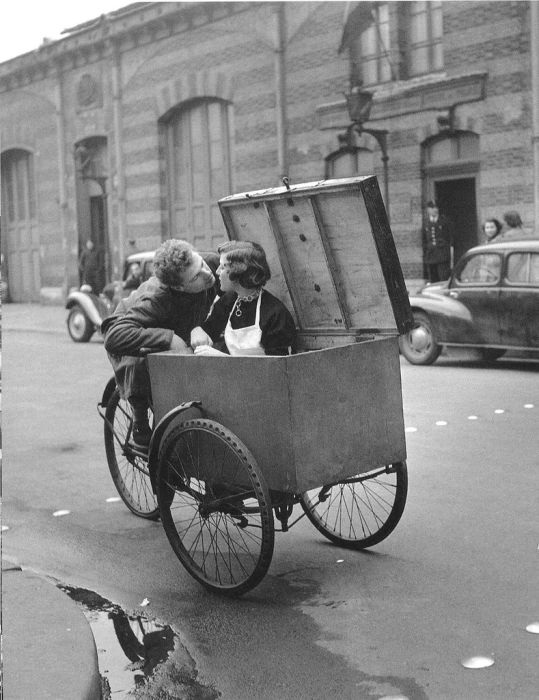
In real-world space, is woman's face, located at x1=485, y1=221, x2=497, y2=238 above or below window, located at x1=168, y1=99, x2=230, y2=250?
below

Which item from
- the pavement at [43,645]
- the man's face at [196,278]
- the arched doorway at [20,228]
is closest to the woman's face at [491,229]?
the man's face at [196,278]

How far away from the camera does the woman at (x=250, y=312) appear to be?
4574 mm

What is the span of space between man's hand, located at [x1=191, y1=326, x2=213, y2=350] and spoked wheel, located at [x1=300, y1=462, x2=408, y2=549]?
3.03 ft

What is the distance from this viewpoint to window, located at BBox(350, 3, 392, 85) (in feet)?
61.3

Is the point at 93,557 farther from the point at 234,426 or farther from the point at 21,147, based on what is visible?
the point at 21,147

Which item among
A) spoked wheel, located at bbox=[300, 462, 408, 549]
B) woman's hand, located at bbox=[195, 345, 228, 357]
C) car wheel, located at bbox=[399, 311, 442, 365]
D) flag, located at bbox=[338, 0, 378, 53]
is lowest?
spoked wheel, located at bbox=[300, 462, 408, 549]

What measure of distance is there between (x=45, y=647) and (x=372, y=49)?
17.6 metres

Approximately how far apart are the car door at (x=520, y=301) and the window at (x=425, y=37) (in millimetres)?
8009

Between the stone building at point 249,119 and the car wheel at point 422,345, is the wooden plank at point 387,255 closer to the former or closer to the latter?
the car wheel at point 422,345

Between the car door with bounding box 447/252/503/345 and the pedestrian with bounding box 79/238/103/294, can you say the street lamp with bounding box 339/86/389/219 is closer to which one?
the pedestrian with bounding box 79/238/103/294

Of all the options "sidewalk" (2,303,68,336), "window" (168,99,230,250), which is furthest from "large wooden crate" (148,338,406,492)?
"window" (168,99,230,250)

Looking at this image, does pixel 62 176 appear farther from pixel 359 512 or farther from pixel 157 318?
pixel 359 512

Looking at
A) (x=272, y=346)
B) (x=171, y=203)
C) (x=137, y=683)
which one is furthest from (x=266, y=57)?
(x=137, y=683)

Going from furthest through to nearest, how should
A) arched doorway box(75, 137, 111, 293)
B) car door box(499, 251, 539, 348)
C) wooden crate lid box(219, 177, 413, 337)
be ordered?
1. arched doorway box(75, 137, 111, 293)
2. car door box(499, 251, 539, 348)
3. wooden crate lid box(219, 177, 413, 337)
